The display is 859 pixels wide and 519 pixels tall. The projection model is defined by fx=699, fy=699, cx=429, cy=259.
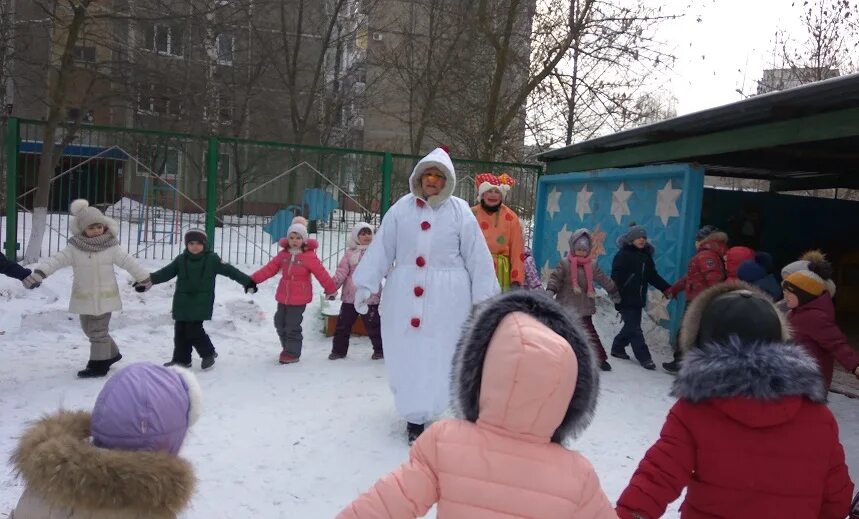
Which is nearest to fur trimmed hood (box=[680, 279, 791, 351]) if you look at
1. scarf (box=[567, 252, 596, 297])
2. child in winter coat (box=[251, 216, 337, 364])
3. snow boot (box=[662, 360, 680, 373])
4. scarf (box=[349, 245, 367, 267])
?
child in winter coat (box=[251, 216, 337, 364])

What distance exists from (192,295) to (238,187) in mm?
5550

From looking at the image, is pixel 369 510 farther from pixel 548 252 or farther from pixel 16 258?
pixel 16 258

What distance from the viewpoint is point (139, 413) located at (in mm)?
1937

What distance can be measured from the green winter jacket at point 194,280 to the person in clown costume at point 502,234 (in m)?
2.18

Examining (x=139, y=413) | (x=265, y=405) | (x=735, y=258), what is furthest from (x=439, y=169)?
(x=735, y=258)

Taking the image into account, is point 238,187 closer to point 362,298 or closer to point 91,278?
point 91,278

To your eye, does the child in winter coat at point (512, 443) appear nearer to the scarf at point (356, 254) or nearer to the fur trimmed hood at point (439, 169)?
the fur trimmed hood at point (439, 169)

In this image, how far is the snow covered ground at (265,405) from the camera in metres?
3.79

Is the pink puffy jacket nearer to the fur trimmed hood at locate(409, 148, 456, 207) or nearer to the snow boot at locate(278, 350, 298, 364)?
the snow boot at locate(278, 350, 298, 364)

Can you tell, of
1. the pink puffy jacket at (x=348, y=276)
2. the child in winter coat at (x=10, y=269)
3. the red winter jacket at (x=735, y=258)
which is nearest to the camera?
the child in winter coat at (x=10, y=269)

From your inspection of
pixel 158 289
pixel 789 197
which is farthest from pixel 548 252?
pixel 158 289

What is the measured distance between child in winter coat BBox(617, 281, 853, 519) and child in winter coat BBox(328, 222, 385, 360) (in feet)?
15.3

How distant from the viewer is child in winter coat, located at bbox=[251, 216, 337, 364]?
646 centimetres

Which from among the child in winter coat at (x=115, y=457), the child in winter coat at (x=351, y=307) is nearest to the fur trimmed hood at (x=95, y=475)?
the child in winter coat at (x=115, y=457)
